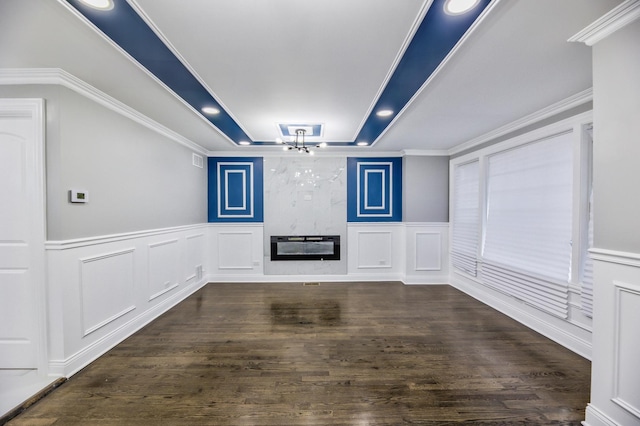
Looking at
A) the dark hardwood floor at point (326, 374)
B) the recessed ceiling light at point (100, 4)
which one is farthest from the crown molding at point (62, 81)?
the dark hardwood floor at point (326, 374)

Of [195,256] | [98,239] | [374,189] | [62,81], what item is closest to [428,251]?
[374,189]

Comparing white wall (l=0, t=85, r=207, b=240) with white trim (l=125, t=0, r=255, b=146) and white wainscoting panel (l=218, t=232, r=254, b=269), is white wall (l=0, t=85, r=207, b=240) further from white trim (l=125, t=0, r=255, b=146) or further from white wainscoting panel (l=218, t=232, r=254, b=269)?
white wainscoting panel (l=218, t=232, r=254, b=269)

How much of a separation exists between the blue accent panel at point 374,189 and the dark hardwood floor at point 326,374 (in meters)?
2.11

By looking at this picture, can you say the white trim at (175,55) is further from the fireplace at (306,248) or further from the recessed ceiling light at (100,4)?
the fireplace at (306,248)

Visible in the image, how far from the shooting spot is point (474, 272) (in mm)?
4180

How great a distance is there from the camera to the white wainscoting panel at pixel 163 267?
3350mm

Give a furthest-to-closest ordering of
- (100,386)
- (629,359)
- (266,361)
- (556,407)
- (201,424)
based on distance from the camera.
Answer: (266,361)
(100,386)
(556,407)
(201,424)
(629,359)

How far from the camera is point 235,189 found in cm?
512

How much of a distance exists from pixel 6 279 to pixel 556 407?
4457mm

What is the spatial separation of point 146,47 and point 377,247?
4.53 meters

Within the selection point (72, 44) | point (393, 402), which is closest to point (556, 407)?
point (393, 402)

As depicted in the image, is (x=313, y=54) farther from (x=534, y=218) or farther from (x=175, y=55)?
(x=534, y=218)

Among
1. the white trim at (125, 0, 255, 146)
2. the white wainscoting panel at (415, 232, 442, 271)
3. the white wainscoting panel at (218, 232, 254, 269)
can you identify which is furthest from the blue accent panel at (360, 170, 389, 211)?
the white trim at (125, 0, 255, 146)

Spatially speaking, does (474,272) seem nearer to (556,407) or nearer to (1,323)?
(556,407)
